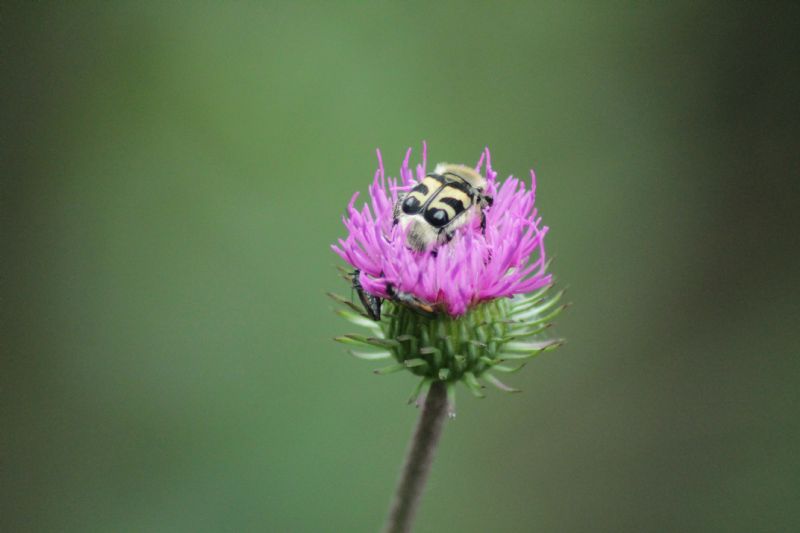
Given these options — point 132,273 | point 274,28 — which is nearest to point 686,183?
point 274,28

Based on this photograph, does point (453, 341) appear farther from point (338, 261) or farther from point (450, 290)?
point (338, 261)

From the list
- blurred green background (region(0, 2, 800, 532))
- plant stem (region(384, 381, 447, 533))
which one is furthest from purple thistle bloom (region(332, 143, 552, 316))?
blurred green background (region(0, 2, 800, 532))

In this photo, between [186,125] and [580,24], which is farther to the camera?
[580,24]

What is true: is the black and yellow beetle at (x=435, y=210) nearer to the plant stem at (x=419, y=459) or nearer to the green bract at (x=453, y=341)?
the green bract at (x=453, y=341)

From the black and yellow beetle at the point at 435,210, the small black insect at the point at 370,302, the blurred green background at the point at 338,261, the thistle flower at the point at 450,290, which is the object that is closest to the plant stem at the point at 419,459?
the thistle flower at the point at 450,290

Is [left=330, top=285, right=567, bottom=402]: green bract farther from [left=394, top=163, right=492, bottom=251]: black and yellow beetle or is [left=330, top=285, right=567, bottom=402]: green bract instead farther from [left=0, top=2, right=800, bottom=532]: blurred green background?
[left=0, top=2, right=800, bottom=532]: blurred green background

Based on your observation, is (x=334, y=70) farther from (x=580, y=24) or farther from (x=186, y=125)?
(x=580, y=24)
